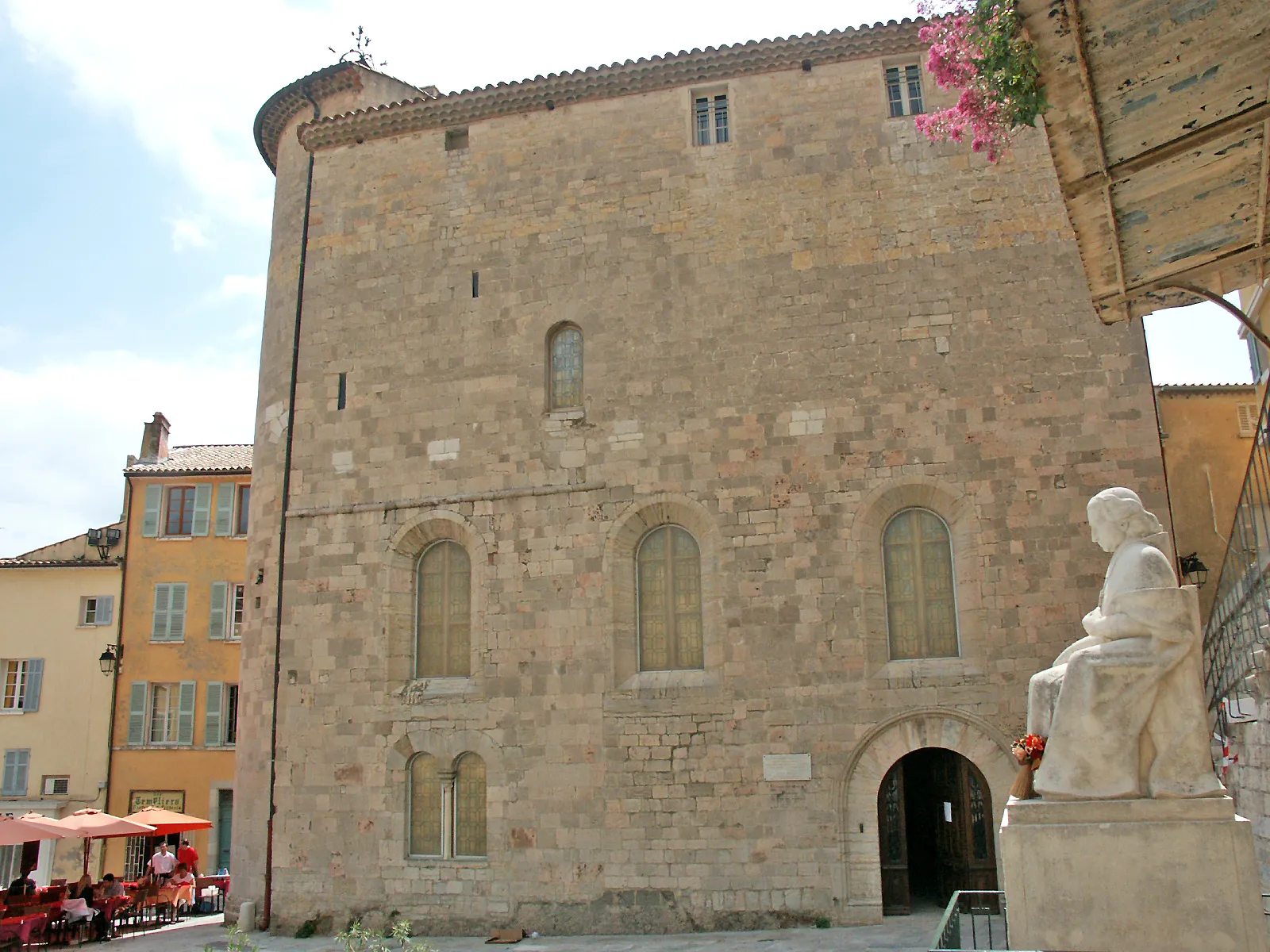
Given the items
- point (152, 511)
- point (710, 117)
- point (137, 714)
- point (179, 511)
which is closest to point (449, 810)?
point (710, 117)

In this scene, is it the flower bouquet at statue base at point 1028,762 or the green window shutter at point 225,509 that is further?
the green window shutter at point 225,509

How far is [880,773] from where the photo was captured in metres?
13.4

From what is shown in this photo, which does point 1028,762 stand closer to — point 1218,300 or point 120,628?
point 1218,300

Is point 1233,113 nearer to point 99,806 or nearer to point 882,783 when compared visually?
point 882,783

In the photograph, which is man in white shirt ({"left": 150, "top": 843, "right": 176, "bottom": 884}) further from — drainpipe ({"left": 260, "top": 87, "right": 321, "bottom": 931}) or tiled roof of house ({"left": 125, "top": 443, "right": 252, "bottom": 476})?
tiled roof of house ({"left": 125, "top": 443, "right": 252, "bottom": 476})

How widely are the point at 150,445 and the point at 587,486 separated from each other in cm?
1679

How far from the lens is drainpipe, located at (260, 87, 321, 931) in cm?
1520

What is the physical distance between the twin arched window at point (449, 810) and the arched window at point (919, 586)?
5.68 m

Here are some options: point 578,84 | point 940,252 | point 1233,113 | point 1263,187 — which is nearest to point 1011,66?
point 1233,113

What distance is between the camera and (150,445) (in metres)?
27.5

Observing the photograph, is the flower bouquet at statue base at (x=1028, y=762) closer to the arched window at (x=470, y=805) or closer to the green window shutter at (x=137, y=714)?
the arched window at (x=470, y=805)

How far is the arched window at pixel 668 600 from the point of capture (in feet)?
47.8

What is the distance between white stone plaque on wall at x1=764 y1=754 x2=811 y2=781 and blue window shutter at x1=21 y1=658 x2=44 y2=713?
1926cm

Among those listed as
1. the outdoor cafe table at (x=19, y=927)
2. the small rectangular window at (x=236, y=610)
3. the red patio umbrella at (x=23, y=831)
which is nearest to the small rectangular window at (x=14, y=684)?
the small rectangular window at (x=236, y=610)
